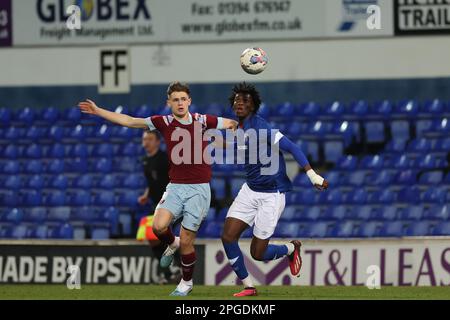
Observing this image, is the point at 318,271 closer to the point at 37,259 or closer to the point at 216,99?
the point at 37,259

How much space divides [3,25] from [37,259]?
6.21 meters

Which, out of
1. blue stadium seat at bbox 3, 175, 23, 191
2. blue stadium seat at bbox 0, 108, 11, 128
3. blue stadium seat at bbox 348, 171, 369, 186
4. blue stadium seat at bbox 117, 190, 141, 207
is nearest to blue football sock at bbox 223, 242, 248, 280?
blue stadium seat at bbox 348, 171, 369, 186

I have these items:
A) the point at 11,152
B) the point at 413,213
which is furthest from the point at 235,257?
the point at 11,152

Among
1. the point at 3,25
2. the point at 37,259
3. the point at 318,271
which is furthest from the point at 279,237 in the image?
the point at 3,25

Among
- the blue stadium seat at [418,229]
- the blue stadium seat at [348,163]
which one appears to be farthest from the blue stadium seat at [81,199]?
the blue stadium seat at [418,229]

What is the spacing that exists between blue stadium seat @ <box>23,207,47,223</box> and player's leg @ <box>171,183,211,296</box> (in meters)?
8.03

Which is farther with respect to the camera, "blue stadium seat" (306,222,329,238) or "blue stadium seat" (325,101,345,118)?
"blue stadium seat" (325,101,345,118)

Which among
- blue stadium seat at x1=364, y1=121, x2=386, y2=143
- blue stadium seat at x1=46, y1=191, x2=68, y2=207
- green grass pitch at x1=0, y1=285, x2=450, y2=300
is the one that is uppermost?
blue stadium seat at x1=364, y1=121, x2=386, y2=143

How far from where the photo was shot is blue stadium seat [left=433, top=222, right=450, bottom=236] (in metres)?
17.1

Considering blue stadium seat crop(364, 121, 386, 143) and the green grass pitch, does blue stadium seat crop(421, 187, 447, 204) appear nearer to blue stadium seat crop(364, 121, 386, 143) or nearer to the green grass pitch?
blue stadium seat crop(364, 121, 386, 143)

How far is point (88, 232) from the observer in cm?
1898

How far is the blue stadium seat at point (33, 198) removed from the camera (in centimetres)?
1958

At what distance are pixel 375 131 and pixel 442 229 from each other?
9.14 ft

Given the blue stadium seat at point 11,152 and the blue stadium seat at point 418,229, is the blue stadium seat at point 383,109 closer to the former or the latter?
the blue stadium seat at point 418,229
